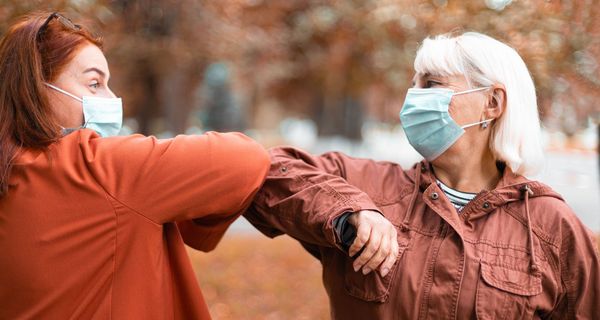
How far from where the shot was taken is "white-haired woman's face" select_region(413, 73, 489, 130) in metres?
2.71

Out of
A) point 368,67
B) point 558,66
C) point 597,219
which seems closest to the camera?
point 558,66

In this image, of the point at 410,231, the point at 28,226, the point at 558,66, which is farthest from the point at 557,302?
the point at 558,66

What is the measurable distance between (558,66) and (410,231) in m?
3.81

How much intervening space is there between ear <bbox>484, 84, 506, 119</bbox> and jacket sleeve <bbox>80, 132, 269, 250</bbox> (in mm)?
966

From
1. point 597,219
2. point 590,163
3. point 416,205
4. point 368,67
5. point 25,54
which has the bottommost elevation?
point 590,163

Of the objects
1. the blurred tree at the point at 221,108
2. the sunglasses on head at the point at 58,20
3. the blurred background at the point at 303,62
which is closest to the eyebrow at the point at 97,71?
the sunglasses on head at the point at 58,20

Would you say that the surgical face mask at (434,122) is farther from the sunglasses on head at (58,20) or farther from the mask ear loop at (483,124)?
the sunglasses on head at (58,20)

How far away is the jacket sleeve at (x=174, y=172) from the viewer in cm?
224

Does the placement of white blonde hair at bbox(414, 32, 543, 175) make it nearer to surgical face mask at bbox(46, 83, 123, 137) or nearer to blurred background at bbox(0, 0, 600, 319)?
Answer: blurred background at bbox(0, 0, 600, 319)

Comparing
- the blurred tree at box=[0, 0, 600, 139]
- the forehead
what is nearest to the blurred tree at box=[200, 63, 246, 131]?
the blurred tree at box=[0, 0, 600, 139]

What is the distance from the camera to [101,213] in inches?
88.4

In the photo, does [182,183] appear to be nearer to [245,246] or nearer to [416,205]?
[416,205]

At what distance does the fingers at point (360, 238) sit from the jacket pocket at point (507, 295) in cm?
43

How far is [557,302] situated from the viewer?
2502 millimetres
